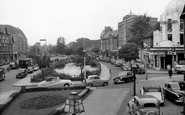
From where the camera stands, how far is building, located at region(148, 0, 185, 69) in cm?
4291

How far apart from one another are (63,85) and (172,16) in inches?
1178

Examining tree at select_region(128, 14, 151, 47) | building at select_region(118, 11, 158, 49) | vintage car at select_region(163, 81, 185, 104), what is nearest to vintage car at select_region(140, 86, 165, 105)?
vintage car at select_region(163, 81, 185, 104)

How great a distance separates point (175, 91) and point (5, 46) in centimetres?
7623

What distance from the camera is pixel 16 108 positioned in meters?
16.7

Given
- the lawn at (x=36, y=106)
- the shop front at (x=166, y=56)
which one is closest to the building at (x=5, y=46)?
the shop front at (x=166, y=56)

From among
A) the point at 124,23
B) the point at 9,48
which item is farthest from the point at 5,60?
the point at 124,23

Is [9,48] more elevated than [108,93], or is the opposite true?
[9,48]

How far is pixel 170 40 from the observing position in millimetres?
45688

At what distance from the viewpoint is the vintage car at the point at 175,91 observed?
16078 millimetres

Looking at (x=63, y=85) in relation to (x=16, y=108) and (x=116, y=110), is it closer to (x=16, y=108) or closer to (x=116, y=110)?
(x=16, y=108)

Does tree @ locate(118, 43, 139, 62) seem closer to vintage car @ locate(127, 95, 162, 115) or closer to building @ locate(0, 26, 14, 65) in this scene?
vintage car @ locate(127, 95, 162, 115)

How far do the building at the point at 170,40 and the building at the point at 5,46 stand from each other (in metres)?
55.1

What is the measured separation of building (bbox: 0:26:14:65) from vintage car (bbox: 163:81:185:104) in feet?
226

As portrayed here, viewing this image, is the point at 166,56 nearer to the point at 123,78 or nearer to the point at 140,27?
the point at 123,78
